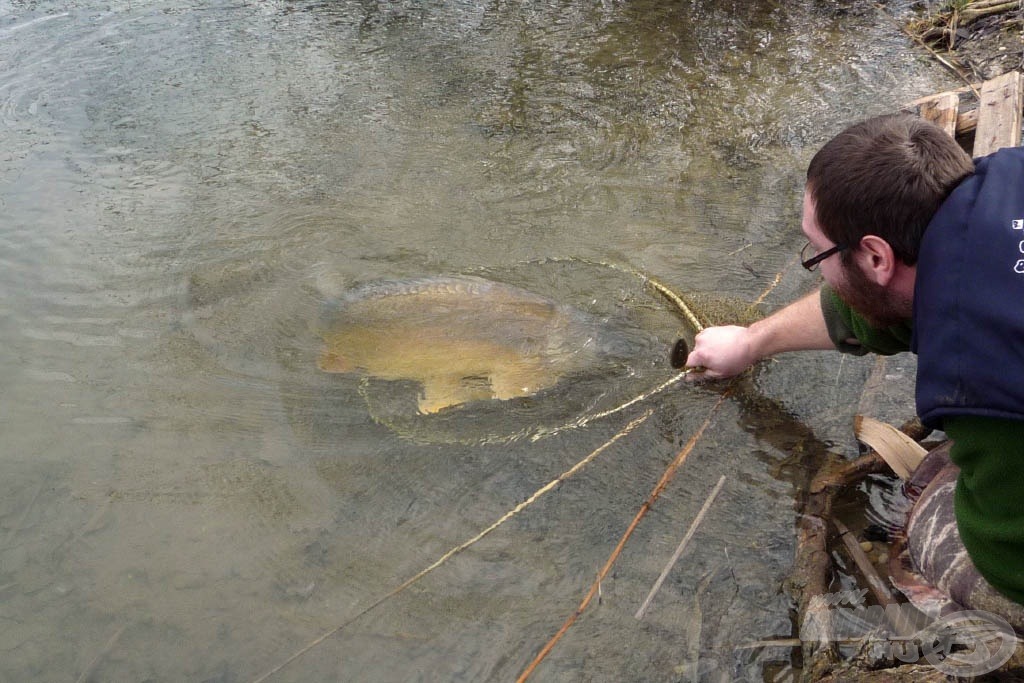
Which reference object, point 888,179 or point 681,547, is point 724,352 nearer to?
point 681,547

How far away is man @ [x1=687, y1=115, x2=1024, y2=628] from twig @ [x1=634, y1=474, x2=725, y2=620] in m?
1.04

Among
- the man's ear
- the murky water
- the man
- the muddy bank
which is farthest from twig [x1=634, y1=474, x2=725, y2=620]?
the muddy bank

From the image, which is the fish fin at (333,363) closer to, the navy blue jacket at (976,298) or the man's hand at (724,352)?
the man's hand at (724,352)

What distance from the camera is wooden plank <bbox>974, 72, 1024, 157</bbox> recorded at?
5238mm

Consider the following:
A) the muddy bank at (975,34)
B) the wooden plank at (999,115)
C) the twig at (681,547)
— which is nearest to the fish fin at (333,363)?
the twig at (681,547)

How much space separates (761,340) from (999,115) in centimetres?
333

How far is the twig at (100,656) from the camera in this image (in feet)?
9.85

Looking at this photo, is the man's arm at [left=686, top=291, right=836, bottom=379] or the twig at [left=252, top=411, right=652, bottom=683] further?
the man's arm at [left=686, top=291, right=836, bottom=379]

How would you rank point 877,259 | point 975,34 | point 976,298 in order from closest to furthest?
point 976,298 < point 877,259 < point 975,34

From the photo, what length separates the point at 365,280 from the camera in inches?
201

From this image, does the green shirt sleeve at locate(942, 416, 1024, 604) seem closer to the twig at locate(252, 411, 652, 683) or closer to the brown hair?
the brown hair

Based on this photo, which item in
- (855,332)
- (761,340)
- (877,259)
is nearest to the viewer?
(877,259)

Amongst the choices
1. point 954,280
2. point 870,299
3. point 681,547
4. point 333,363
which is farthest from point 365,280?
point 954,280

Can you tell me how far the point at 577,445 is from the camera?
3.94 meters
